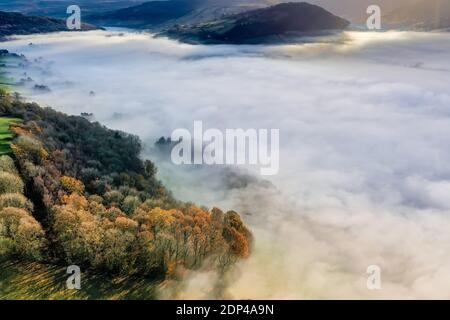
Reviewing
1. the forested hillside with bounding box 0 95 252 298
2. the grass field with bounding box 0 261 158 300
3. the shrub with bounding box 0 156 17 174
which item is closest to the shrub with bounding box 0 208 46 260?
the forested hillside with bounding box 0 95 252 298

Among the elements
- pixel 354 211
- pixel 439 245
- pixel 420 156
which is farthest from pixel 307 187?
pixel 420 156

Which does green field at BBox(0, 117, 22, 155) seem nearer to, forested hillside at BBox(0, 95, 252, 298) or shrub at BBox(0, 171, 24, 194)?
forested hillside at BBox(0, 95, 252, 298)

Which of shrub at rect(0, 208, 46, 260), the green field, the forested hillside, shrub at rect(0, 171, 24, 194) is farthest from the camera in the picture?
the green field

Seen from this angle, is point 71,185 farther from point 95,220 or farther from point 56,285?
point 56,285

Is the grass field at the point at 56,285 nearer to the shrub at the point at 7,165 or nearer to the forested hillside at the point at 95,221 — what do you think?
the forested hillside at the point at 95,221

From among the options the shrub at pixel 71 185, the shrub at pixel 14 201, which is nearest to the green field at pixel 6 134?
the shrub at pixel 71 185

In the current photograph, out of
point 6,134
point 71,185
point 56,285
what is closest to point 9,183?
point 71,185
